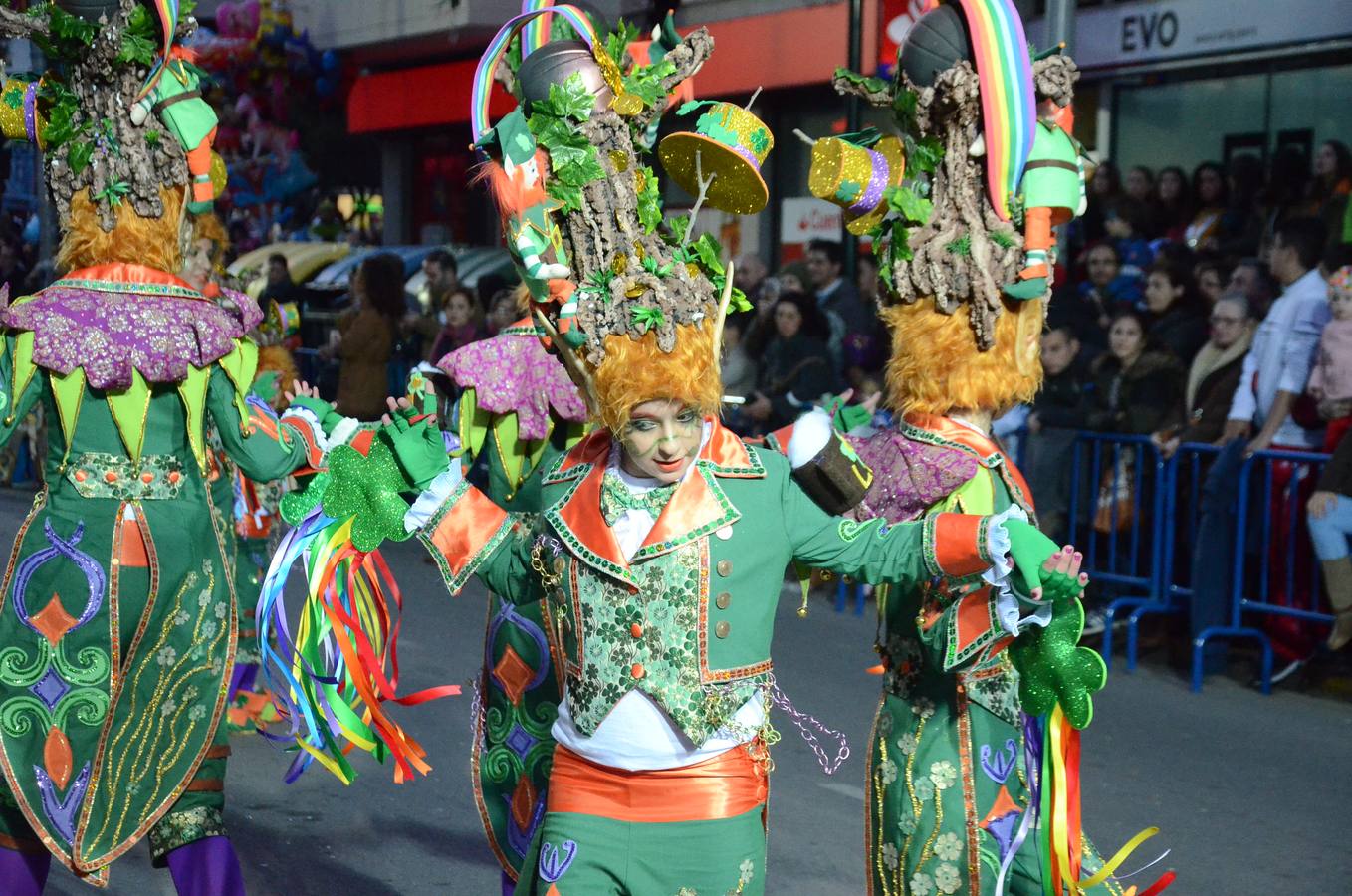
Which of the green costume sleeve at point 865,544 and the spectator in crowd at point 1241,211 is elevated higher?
the spectator in crowd at point 1241,211

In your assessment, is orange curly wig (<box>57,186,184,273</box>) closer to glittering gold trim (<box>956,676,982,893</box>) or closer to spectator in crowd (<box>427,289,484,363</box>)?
glittering gold trim (<box>956,676,982,893</box>)

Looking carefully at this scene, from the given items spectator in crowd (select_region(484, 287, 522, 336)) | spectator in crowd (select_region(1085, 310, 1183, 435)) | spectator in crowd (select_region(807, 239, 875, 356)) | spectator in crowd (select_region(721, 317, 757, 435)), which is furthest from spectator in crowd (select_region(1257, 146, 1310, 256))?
spectator in crowd (select_region(484, 287, 522, 336))

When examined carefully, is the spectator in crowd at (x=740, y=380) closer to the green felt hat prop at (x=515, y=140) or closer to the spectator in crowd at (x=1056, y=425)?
the spectator in crowd at (x=1056, y=425)

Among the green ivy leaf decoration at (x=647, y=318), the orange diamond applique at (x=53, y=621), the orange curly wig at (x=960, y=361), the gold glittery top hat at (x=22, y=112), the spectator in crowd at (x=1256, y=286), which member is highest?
the gold glittery top hat at (x=22, y=112)

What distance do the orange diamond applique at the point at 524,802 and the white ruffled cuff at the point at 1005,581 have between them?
1.60 meters

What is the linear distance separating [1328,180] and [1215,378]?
6.42 ft

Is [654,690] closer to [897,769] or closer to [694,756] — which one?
[694,756]

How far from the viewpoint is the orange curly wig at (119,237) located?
472 centimetres

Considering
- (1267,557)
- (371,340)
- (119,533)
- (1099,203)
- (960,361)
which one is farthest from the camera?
(371,340)

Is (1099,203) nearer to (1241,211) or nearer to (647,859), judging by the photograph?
(1241,211)

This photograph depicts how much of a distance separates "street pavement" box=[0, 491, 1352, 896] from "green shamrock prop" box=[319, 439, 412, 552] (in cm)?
204

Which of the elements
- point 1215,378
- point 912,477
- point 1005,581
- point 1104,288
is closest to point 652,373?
point 1005,581

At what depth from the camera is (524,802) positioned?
453 centimetres

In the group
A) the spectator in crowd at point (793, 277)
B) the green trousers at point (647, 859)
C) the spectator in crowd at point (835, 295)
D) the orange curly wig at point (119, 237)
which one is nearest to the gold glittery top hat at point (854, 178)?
the green trousers at point (647, 859)
